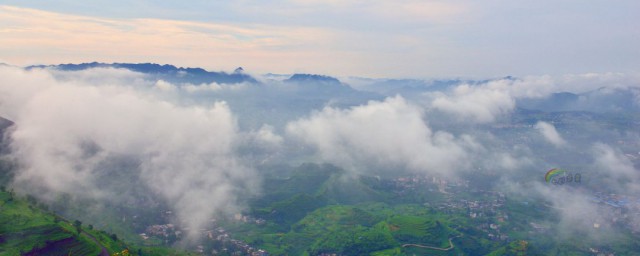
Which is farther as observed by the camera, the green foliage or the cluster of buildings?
the green foliage

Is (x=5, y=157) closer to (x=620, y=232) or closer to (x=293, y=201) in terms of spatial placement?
(x=293, y=201)

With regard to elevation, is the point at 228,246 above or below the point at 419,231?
below

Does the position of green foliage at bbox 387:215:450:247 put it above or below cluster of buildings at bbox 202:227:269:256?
above

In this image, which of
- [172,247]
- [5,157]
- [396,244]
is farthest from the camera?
[5,157]

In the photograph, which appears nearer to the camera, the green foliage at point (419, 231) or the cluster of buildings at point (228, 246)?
the cluster of buildings at point (228, 246)

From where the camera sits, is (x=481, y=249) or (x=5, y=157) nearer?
(x=481, y=249)

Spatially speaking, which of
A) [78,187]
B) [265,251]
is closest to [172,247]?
[265,251]

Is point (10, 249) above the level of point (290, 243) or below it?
above

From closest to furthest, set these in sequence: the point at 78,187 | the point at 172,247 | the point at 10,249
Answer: the point at 10,249, the point at 172,247, the point at 78,187

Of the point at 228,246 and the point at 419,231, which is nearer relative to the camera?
the point at 228,246

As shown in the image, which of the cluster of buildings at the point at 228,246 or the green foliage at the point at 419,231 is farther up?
the green foliage at the point at 419,231

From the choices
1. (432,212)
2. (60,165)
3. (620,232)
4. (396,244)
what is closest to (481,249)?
(396,244)
